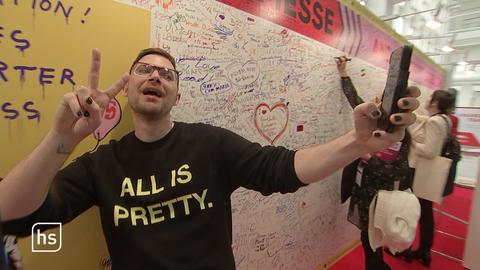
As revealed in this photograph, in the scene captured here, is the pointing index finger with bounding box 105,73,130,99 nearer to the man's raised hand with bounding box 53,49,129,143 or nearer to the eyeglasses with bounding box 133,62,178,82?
the man's raised hand with bounding box 53,49,129,143

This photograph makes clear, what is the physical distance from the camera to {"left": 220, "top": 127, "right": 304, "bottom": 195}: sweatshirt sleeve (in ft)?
2.89

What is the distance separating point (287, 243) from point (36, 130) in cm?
170

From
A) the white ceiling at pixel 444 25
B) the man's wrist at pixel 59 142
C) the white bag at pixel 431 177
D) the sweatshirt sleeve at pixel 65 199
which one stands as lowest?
the white bag at pixel 431 177

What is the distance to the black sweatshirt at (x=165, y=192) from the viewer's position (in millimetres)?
869

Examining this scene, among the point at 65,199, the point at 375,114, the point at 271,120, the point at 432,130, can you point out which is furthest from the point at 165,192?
the point at 432,130

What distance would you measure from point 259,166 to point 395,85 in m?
0.50

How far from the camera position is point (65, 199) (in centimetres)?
83

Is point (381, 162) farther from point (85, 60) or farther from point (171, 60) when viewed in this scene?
point (85, 60)

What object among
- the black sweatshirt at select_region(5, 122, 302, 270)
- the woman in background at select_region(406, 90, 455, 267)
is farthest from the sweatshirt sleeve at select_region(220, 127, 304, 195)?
the woman in background at select_region(406, 90, 455, 267)

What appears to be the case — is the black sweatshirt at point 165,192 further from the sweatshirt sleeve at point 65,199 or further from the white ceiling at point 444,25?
the white ceiling at point 444,25

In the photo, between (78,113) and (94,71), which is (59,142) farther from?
(94,71)

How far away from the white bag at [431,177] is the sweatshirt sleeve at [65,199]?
104 inches

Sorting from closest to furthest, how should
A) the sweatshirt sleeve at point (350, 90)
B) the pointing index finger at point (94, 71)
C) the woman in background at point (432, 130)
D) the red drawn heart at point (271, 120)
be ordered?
the pointing index finger at point (94, 71) < the red drawn heart at point (271, 120) < the woman in background at point (432, 130) < the sweatshirt sleeve at point (350, 90)

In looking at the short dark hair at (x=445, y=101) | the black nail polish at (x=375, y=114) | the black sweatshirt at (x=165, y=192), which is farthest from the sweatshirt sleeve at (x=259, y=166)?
the short dark hair at (x=445, y=101)
